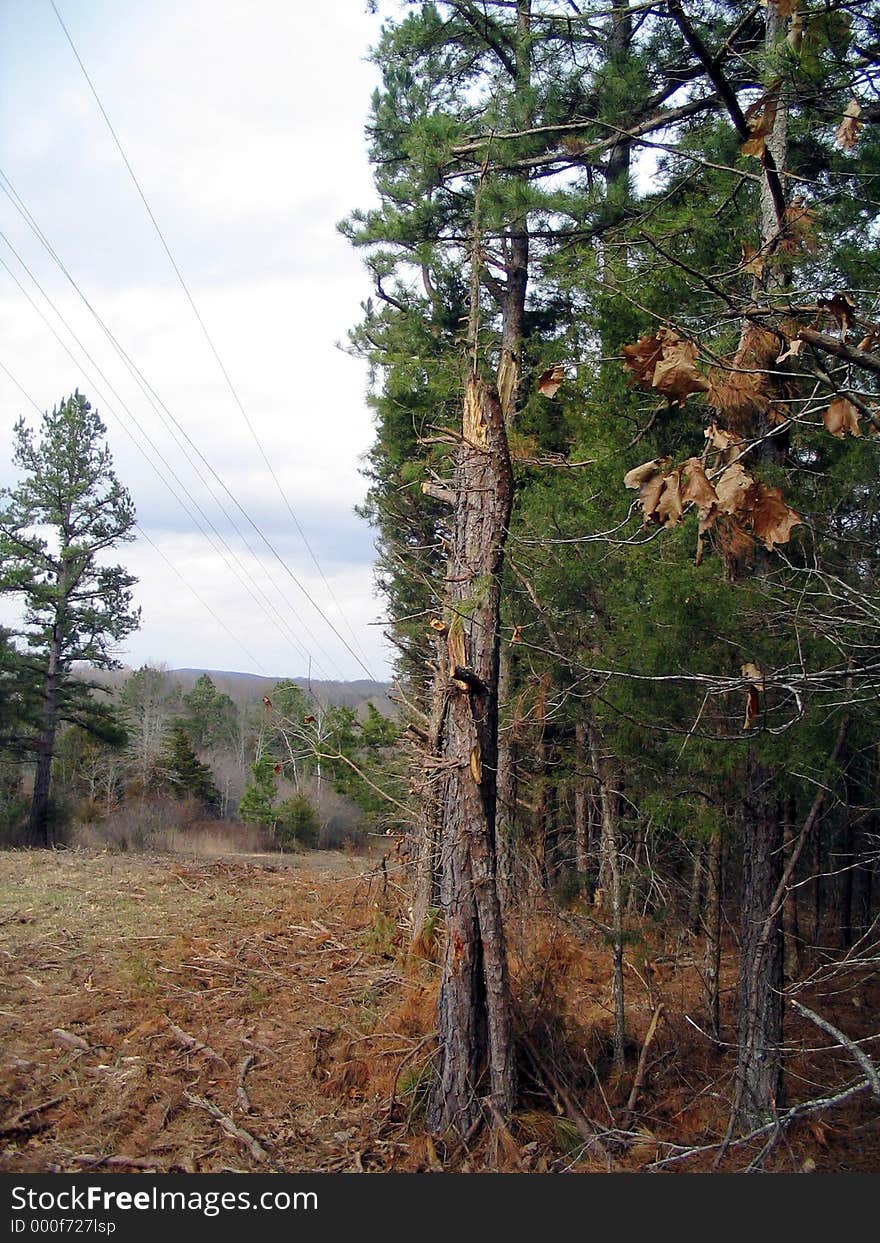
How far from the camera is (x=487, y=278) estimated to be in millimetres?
11953

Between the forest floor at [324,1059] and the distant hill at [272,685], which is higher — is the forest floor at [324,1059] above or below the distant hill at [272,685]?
below

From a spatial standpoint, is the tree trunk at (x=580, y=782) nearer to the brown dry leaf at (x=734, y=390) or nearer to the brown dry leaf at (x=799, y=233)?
the brown dry leaf at (x=734, y=390)

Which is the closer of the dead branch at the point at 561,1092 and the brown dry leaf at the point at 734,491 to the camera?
the brown dry leaf at the point at 734,491

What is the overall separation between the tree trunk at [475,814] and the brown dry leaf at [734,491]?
3.27 m

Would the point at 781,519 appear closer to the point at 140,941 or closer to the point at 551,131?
the point at 551,131

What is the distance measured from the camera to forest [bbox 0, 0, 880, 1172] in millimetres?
3606

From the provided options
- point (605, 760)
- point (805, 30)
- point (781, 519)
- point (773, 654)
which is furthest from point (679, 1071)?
point (805, 30)

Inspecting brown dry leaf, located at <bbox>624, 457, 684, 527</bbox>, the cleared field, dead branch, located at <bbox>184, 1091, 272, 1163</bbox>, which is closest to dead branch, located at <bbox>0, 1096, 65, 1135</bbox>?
the cleared field

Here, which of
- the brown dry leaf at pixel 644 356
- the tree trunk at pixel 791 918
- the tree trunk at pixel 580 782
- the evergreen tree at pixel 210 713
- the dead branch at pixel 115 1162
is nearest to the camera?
the brown dry leaf at pixel 644 356

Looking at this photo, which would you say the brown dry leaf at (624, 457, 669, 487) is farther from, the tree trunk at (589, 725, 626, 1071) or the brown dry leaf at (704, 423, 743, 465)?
the tree trunk at (589, 725, 626, 1071)

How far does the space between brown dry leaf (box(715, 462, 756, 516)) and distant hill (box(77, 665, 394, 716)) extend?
6.06 metres

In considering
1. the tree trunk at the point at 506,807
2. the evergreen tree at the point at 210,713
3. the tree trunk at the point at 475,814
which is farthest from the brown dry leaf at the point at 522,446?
the evergreen tree at the point at 210,713

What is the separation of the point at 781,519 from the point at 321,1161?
15.1 ft

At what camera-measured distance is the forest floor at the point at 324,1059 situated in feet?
17.0
